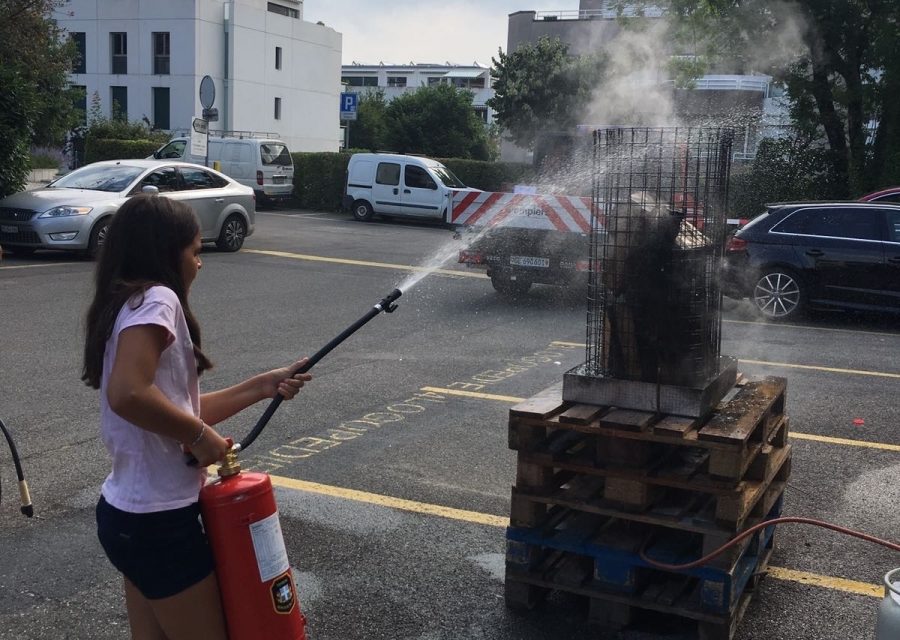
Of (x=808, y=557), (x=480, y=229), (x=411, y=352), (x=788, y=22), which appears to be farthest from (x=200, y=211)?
(x=808, y=557)

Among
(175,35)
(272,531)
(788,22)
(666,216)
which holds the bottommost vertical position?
(272,531)

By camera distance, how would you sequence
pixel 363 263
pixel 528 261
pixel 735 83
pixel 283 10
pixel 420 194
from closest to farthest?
1. pixel 528 261
2. pixel 363 263
3. pixel 735 83
4. pixel 420 194
5. pixel 283 10

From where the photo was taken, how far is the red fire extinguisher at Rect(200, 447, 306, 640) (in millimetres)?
2674

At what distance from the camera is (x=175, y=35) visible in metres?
50.3

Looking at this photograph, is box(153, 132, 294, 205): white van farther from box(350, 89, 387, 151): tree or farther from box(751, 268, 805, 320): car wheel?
box(350, 89, 387, 151): tree

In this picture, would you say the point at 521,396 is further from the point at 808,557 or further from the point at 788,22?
the point at 788,22

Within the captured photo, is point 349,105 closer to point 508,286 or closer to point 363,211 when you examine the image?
point 363,211

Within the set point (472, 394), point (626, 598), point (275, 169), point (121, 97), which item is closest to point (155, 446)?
point (626, 598)

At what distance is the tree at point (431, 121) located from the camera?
1877 inches

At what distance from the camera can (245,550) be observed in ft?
8.81

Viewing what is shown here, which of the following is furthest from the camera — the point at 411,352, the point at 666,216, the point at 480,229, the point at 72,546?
the point at 480,229

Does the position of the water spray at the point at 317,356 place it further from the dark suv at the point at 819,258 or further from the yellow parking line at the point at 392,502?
the dark suv at the point at 819,258

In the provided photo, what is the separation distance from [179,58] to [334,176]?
26.3 m

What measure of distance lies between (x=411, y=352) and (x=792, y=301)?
17.7 feet
